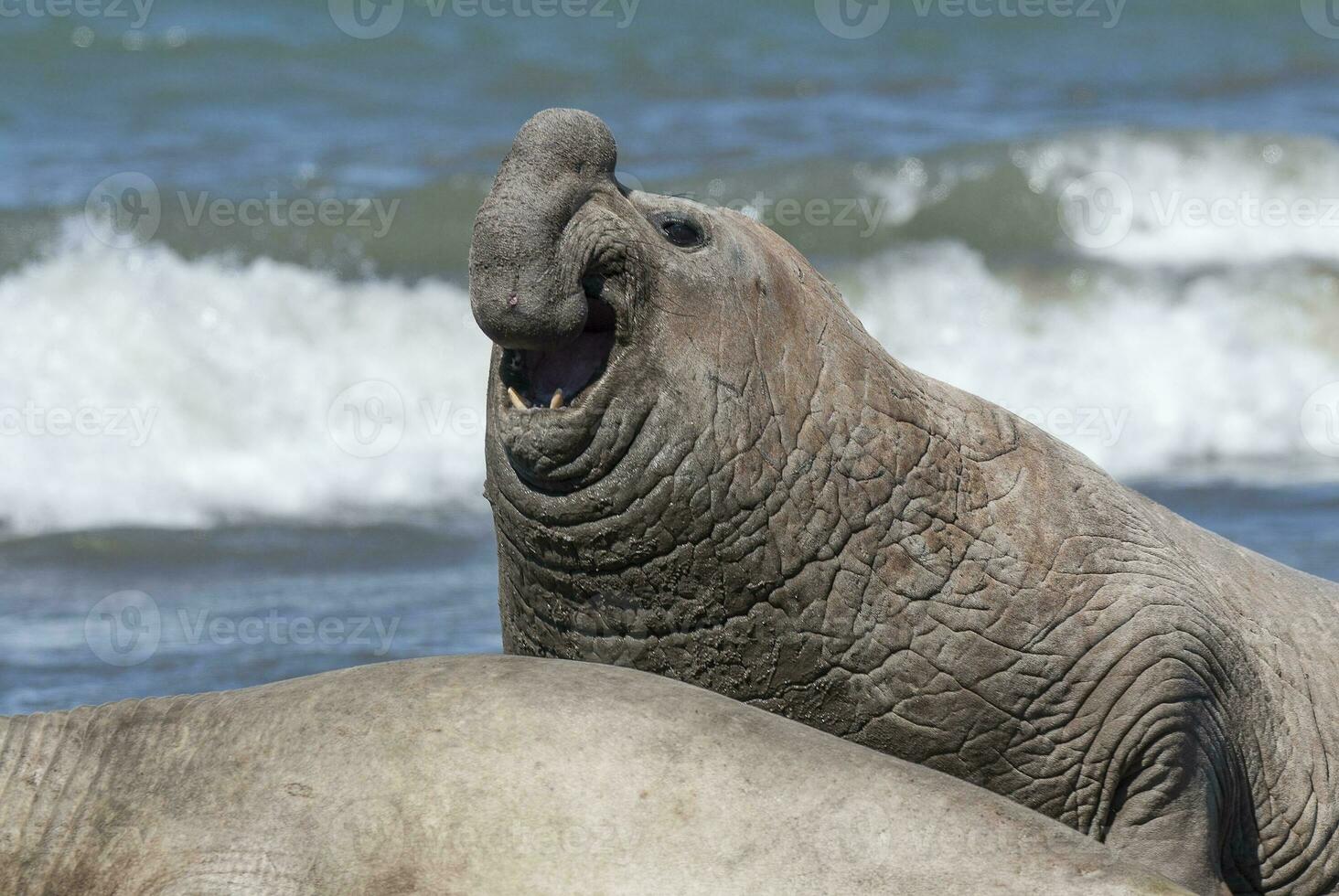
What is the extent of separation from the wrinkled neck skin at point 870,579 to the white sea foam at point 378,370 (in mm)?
6836

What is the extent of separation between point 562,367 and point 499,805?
1.18m

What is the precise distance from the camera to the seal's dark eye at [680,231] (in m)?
4.63

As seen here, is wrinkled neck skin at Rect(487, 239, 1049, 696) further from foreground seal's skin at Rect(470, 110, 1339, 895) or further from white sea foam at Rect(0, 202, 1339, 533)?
white sea foam at Rect(0, 202, 1339, 533)

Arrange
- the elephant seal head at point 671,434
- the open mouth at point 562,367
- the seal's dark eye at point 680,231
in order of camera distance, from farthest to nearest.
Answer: the seal's dark eye at point 680,231, the open mouth at point 562,367, the elephant seal head at point 671,434

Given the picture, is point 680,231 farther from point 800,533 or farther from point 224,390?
point 224,390

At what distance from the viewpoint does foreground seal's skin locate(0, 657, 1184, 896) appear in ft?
12.1

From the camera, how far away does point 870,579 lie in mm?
4668

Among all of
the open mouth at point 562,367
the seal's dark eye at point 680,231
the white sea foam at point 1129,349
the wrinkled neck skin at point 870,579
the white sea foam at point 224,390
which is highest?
the seal's dark eye at point 680,231

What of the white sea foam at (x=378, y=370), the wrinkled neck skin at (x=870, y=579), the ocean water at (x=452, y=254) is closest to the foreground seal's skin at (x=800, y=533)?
the wrinkled neck skin at (x=870, y=579)

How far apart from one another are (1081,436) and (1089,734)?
27.4ft

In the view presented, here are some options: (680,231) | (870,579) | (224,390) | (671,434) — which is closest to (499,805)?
(671,434)

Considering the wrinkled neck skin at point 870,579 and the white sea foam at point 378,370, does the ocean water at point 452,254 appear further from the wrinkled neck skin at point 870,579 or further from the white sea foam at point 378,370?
the wrinkled neck skin at point 870,579

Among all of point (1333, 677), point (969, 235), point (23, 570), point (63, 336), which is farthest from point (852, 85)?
point (1333, 677)

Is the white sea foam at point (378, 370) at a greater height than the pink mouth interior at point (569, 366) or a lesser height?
lesser
